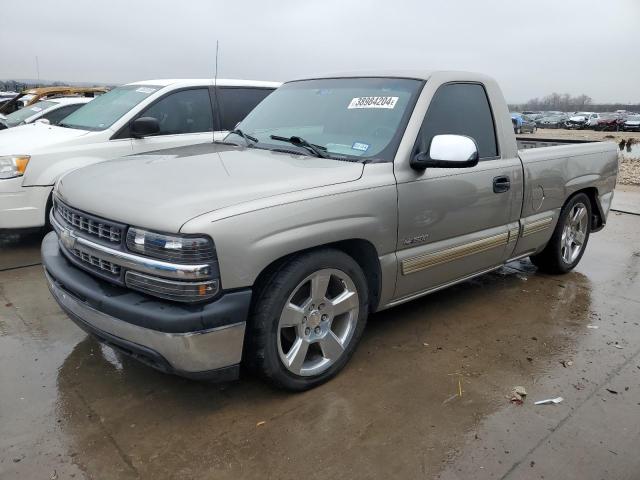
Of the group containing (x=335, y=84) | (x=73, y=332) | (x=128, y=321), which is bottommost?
(x=73, y=332)

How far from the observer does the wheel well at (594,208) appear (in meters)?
5.10

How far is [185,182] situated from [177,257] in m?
0.51

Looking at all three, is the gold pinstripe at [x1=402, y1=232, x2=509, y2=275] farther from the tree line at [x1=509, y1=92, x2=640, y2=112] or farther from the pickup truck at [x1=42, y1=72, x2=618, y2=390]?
the tree line at [x1=509, y1=92, x2=640, y2=112]

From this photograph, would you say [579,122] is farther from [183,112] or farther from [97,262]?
[97,262]

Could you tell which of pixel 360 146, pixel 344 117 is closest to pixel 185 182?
pixel 360 146

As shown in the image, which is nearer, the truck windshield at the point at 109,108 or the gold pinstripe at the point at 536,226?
the gold pinstripe at the point at 536,226

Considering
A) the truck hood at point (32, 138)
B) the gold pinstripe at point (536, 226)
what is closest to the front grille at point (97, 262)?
the truck hood at point (32, 138)

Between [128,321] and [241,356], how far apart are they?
55cm

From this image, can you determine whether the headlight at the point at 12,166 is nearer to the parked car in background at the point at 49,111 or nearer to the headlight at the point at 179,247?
the headlight at the point at 179,247

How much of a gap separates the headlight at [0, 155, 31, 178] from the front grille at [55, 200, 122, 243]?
2.46m

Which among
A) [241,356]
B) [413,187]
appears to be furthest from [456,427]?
[413,187]

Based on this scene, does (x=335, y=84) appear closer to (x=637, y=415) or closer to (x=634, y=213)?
(x=637, y=415)

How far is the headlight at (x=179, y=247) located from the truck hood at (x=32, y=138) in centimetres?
347

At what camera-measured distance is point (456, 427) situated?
8.93 ft
